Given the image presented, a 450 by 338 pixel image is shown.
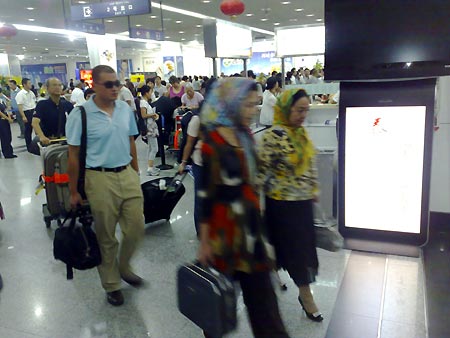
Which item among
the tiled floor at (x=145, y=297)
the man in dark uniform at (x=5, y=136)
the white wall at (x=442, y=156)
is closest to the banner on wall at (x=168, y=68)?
the man in dark uniform at (x=5, y=136)

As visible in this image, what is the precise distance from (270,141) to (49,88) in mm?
2787

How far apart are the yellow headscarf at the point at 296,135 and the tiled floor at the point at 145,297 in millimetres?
995

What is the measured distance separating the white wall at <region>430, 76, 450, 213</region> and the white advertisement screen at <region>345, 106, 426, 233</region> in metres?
0.75

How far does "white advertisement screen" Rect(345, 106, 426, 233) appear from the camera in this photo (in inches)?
124

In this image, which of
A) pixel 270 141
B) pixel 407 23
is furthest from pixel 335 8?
pixel 270 141

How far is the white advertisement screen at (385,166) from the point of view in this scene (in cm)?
315

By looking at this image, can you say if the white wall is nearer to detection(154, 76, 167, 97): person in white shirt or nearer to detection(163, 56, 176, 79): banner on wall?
detection(154, 76, 167, 97): person in white shirt

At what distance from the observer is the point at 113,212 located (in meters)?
2.74

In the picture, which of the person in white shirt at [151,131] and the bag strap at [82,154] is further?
the person in white shirt at [151,131]

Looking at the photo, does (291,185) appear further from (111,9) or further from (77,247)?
(111,9)

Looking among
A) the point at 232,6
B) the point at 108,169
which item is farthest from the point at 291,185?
the point at 232,6

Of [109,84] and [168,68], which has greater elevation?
[168,68]

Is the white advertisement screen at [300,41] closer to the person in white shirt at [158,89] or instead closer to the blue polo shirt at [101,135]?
the person in white shirt at [158,89]

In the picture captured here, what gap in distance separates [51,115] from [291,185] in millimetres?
2991
